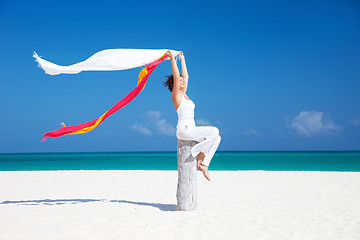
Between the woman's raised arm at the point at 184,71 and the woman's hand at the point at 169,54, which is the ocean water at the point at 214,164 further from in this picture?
the woman's hand at the point at 169,54

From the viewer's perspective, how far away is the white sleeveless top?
554cm

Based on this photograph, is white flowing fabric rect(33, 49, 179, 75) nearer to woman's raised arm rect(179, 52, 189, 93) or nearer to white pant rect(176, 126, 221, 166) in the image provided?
woman's raised arm rect(179, 52, 189, 93)

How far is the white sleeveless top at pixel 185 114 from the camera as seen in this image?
5539 mm

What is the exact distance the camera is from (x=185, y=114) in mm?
5555

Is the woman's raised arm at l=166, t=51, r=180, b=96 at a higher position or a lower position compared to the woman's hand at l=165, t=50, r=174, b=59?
lower
